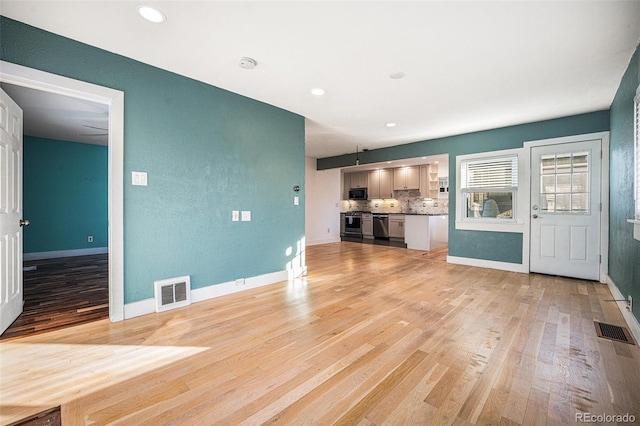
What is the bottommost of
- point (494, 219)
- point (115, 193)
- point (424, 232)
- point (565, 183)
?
point (424, 232)

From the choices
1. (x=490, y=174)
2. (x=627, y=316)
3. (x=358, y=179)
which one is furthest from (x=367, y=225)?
(x=627, y=316)

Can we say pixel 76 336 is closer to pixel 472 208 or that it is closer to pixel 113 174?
pixel 113 174

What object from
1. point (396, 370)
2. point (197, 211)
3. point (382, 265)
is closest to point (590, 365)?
point (396, 370)

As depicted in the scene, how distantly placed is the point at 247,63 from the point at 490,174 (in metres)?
4.51

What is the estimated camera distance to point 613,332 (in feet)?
8.07

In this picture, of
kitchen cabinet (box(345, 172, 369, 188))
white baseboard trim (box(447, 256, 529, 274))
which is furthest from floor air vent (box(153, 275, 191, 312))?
kitchen cabinet (box(345, 172, 369, 188))

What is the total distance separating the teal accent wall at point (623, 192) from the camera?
2.60m

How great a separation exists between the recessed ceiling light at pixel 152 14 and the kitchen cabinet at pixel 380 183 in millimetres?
8058

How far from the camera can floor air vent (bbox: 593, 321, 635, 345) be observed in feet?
7.64

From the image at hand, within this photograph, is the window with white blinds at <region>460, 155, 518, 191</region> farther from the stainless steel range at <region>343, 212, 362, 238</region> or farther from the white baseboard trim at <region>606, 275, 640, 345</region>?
the stainless steel range at <region>343, 212, 362, 238</region>

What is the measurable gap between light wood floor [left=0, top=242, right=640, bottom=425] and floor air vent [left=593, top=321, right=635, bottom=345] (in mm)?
71

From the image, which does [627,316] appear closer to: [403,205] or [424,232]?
[424,232]

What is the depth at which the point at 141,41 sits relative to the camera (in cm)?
245

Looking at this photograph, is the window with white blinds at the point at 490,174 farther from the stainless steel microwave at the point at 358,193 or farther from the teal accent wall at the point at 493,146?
the stainless steel microwave at the point at 358,193
